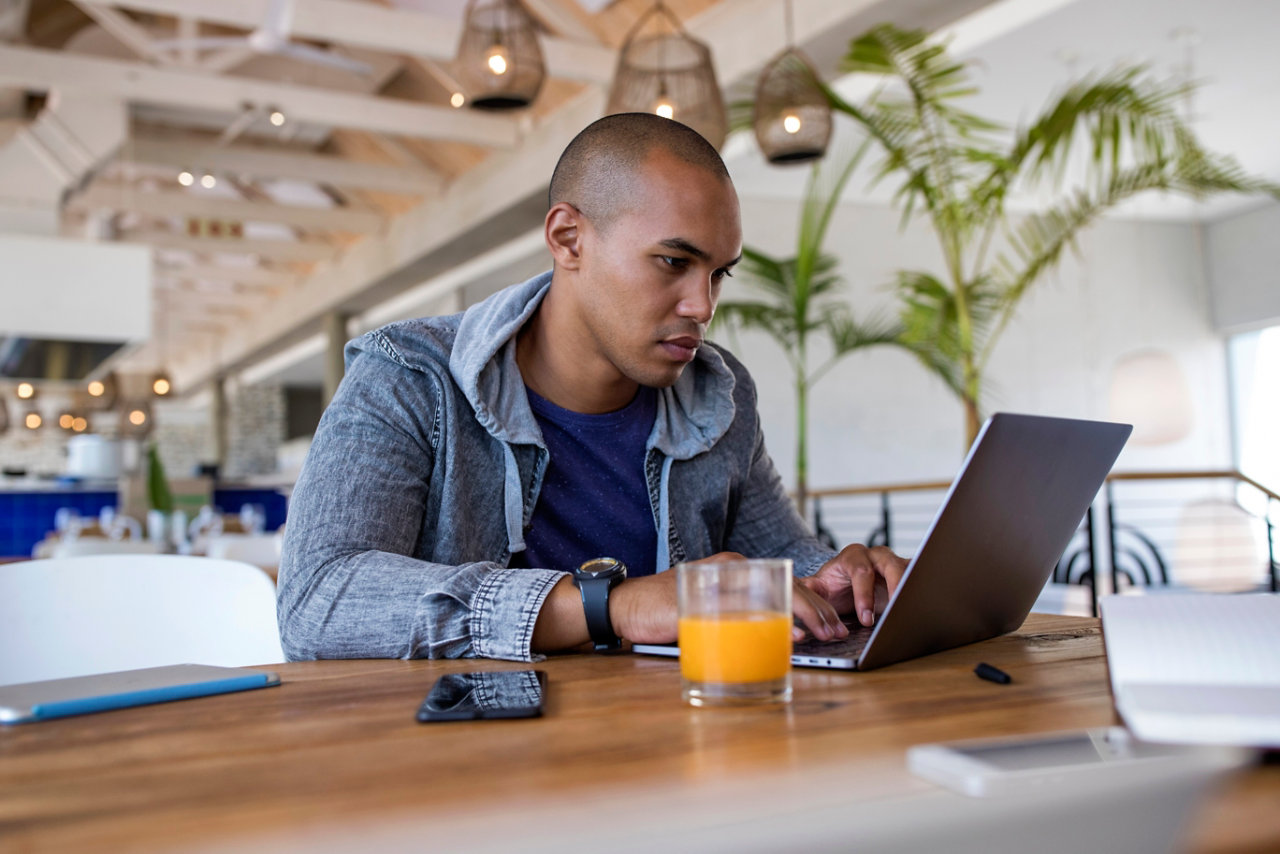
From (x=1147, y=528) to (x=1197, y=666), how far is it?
8917mm

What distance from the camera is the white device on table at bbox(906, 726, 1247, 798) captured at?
Answer: 0.39 metres

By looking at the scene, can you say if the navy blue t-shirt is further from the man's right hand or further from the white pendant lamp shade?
the white pendant lamp shade

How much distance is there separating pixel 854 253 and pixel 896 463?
5.15ft

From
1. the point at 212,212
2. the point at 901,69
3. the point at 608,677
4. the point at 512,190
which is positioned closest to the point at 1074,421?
the point at 608,677

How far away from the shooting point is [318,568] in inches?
37.9

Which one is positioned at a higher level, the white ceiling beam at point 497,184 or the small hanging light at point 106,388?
the white ceiling beam at point 497,184

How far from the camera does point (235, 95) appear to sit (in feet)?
19.7

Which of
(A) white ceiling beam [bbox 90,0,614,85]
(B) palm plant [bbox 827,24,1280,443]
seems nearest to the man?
(B) palm plant [bbox 827,24,1280,443]

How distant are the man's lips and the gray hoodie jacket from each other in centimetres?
12

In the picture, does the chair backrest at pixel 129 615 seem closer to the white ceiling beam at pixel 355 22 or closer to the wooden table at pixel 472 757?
the wooden table at pixel 472 757

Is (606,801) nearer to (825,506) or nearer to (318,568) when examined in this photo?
(318,568)

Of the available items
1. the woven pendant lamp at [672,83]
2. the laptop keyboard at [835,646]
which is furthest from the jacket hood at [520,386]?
the woven pendant lamp at [672,83]

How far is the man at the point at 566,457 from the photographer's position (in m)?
0.90

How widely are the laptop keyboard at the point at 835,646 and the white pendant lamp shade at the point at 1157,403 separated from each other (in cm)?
511
